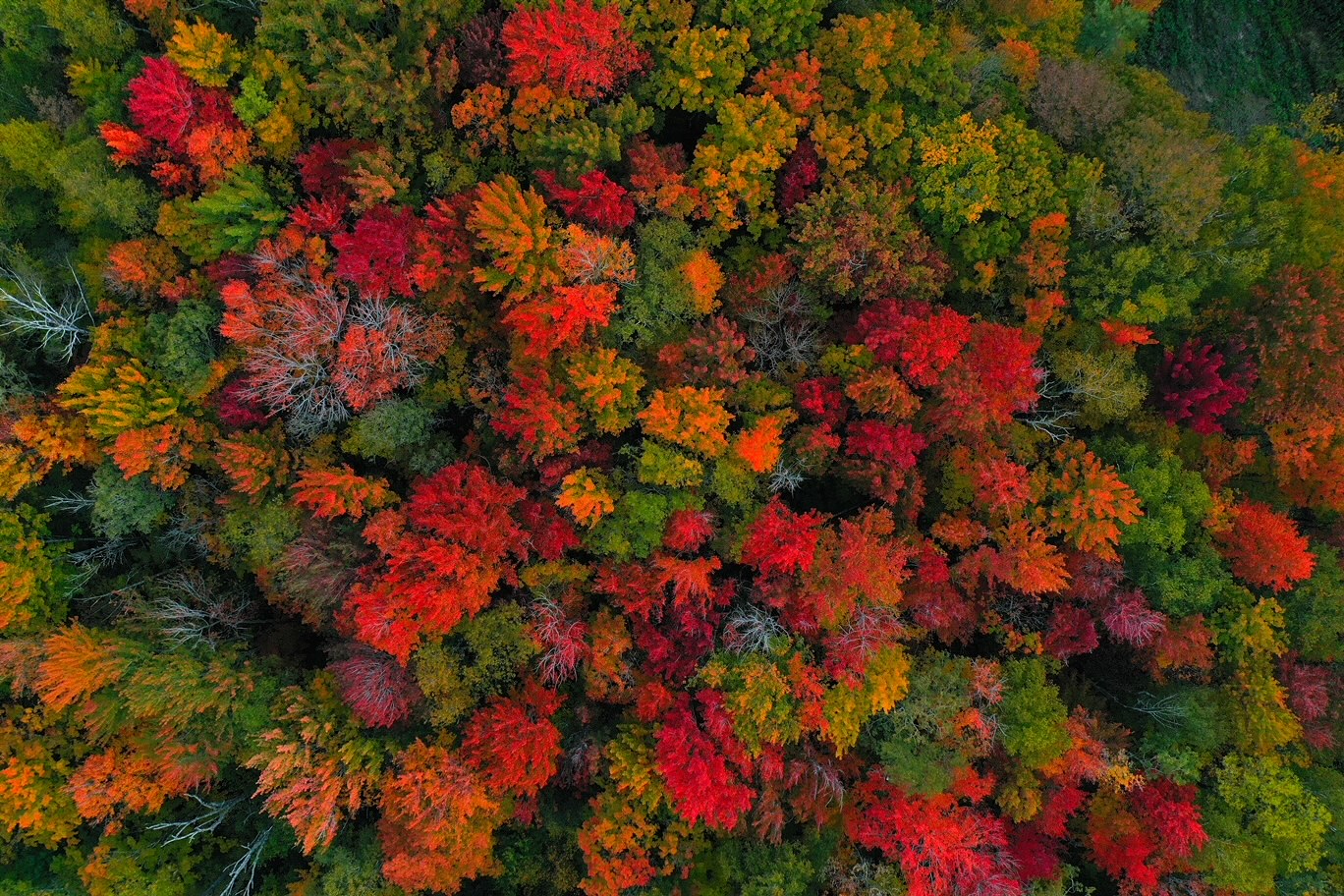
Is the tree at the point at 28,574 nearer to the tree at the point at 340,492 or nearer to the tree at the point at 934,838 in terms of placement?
the tree at the point at 340,492

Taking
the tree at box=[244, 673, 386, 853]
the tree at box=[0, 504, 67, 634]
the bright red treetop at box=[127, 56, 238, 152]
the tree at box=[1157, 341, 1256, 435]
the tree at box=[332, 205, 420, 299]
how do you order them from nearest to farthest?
the tree at box=[244, 673, 386, 853], the tree at box=[1157, 341, 1256, 435], the tree at box=[332, 205, 420, 299], the bright red treetop at box=[127, 56, 238, 152], the tree at box=[0, 504, 67, 634]

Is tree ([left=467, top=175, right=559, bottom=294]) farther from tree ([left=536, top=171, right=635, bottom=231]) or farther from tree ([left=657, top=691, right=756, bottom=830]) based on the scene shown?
tree ([left=657, top=691, right=756, bottom=830])

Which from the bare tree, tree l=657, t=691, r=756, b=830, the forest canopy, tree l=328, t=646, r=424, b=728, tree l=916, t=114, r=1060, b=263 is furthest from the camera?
the bare tree

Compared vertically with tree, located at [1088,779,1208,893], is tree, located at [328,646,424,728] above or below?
below

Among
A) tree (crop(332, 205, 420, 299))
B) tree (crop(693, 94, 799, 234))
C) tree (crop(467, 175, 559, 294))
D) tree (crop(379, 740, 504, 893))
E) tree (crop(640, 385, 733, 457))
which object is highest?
tree (crop(693, 94, 799, 234))

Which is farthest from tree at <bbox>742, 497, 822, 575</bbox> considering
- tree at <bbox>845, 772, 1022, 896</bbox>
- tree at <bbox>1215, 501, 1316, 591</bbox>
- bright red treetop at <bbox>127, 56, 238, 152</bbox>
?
bright red treetop at <bbox>127, 56, 238, 152</bbox>

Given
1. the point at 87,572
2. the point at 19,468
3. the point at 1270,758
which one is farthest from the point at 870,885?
the point at 19,468

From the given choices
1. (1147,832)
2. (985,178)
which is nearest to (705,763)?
(1147,832)

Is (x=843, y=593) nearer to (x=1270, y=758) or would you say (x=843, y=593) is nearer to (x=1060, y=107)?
(x=1270, y=758)

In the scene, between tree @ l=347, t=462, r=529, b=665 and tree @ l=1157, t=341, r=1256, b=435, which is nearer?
tree @ l=347, t=462, r=529, b=665
